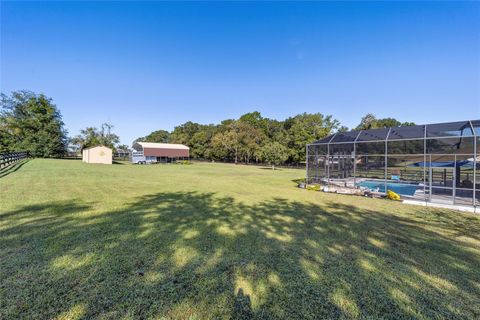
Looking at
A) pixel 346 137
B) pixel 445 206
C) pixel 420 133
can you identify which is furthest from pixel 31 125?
pixel 445 206

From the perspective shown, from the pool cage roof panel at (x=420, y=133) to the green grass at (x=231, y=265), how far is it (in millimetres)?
4593

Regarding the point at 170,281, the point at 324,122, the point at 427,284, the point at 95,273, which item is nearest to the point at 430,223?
the point at 427,284

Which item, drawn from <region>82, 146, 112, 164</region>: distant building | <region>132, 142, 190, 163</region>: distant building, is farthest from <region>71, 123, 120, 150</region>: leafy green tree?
<region>82, 146, 112, 164</region>: distant building

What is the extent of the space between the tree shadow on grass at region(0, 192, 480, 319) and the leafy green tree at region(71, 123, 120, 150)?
59.3 m

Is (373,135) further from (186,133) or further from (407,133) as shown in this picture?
(186,133)

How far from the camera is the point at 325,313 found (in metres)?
2.31

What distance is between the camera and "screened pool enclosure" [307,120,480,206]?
27.6 ft

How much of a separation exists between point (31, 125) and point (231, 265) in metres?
53.7

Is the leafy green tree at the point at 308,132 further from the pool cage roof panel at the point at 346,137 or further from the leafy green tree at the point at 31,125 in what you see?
the leafy green tree at the point at 31,125

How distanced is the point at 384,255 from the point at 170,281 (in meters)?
3.72

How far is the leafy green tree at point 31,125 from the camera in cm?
3770

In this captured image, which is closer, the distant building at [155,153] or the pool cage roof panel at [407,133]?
the pool cage roof panel at [407,133]

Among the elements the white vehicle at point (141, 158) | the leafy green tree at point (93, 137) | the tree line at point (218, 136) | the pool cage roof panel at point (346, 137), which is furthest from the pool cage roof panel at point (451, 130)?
the leafy green tree at point (93, 137)

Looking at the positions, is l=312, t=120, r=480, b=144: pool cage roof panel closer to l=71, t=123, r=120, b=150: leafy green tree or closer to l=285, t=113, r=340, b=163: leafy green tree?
l=285, t=113, r=340, b=163: leafy green tree
